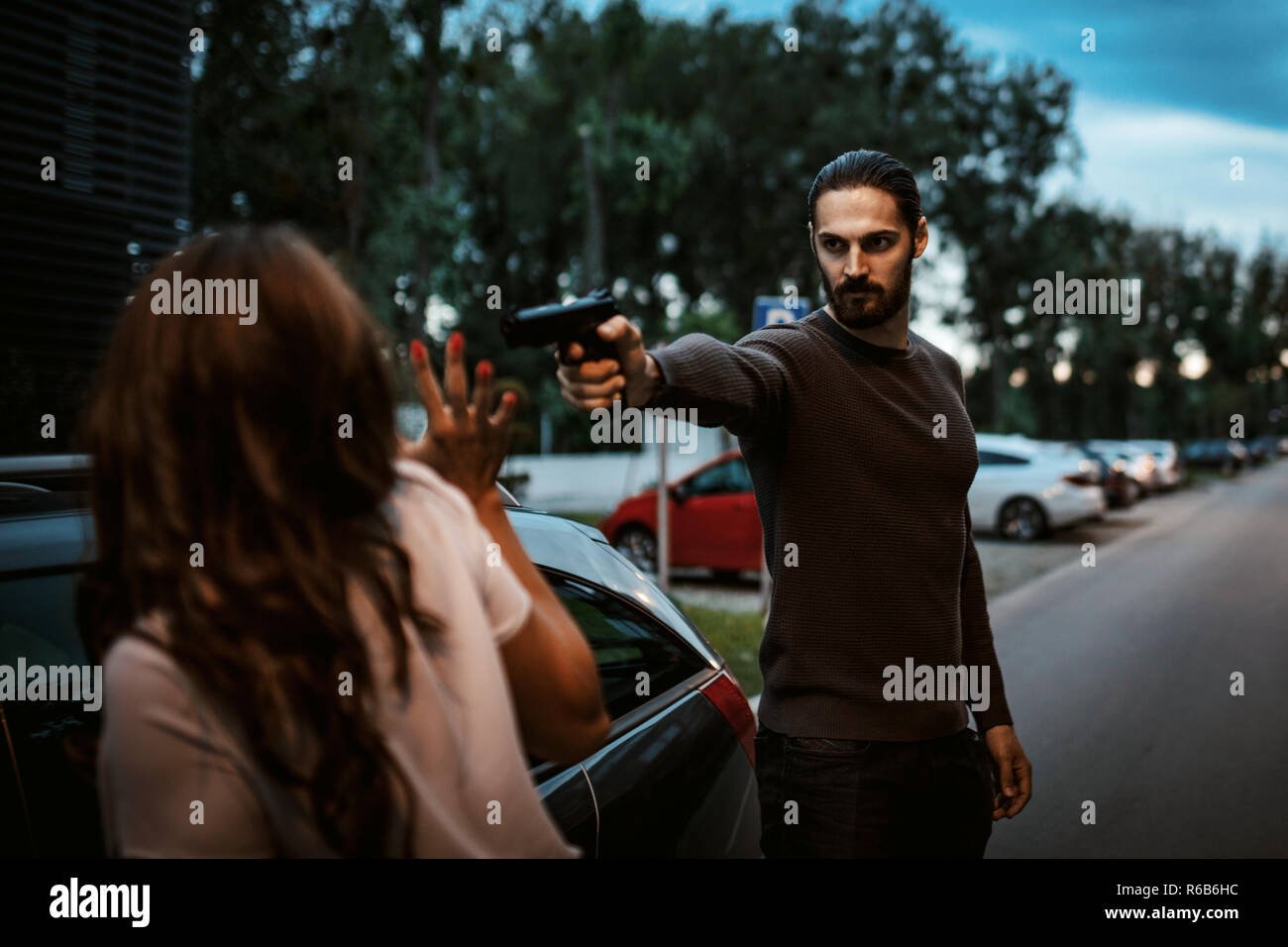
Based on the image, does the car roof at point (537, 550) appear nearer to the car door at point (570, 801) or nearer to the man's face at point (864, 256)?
the car door at point (570, 801)

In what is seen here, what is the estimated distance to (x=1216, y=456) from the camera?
176 feet

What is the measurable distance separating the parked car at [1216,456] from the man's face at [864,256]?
5646 centimetres

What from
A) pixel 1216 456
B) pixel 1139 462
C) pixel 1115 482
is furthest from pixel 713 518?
pixel 1216 456

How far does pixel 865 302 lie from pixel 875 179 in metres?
0.23

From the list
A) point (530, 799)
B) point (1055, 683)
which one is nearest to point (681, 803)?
point (530, 799)

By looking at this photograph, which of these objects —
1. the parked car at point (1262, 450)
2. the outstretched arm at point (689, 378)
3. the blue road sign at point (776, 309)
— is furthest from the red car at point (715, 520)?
the parked car at point (1262, 450)

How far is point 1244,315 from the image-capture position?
5191 cm

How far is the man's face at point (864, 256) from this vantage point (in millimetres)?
1931

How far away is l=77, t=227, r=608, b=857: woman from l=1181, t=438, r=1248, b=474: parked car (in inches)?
2263

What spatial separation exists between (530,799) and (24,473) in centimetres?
190

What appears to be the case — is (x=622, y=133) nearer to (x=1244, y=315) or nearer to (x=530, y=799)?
(x=530, y=799)

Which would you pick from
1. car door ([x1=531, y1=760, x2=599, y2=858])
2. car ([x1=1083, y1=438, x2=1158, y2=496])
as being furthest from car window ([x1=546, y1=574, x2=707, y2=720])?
car ([x1=1083, y1=438, x2=1158, y2=496])

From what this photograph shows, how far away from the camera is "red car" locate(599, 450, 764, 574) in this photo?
12492mm
